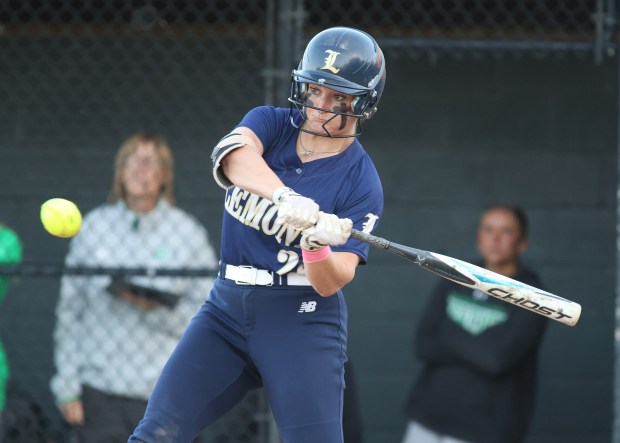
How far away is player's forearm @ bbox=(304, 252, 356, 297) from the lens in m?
3.09

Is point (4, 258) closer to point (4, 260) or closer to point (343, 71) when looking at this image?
point (4, 260)

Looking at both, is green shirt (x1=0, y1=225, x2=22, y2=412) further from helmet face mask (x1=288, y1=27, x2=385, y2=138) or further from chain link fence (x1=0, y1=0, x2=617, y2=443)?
helmet face mask (x1=288, y1=27, x2=385, y2=138)

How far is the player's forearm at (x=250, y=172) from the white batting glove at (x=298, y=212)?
A: 103mm

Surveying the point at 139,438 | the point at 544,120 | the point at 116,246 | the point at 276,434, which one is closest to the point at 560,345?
the point at 544,120

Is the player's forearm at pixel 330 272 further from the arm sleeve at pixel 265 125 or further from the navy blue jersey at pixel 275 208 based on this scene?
the arm sleeve at pixel 265 125

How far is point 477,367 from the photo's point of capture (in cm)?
486

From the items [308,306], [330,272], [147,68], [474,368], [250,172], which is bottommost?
[474,368]

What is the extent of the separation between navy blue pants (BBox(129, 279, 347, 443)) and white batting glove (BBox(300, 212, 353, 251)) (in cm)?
35

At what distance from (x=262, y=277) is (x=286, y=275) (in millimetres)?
74

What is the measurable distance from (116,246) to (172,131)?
1189 mm

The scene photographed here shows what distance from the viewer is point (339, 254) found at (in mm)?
3234

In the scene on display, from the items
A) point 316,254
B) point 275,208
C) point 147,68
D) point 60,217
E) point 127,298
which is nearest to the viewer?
point 316,254

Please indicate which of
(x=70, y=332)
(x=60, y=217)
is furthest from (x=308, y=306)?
(x=70, y=332)

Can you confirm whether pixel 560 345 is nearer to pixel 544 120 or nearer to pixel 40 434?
pixel 544 120
